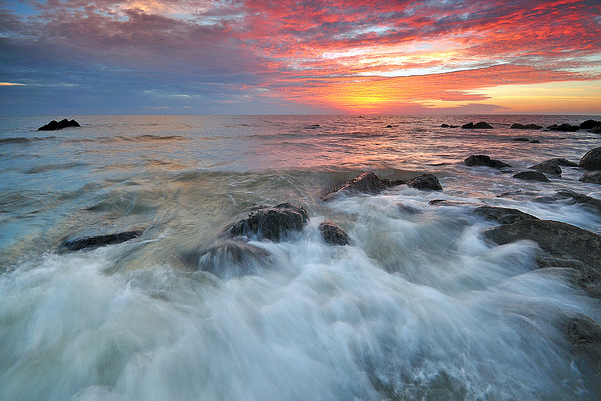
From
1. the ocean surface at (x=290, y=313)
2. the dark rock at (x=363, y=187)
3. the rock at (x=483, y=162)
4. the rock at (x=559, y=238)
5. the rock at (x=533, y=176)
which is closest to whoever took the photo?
the ocean surface at (x=290, y=313)

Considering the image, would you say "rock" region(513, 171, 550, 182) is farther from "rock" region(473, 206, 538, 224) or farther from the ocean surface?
"rock" region(473, 206, 538, 224)

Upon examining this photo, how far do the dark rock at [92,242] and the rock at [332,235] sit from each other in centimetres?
349

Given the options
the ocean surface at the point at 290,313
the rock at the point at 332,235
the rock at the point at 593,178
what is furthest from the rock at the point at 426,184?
the rock at the point at 593,178

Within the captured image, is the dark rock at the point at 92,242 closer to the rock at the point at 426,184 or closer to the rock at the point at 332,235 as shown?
the rock at the point at 332,235

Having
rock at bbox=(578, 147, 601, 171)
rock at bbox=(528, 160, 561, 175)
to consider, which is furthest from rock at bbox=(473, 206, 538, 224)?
rock at bbox=(578, 147, 601, 171)

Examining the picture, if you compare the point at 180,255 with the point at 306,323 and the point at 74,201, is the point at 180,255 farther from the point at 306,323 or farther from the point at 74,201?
the point at 74,201

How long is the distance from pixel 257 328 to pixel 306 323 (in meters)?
0.52

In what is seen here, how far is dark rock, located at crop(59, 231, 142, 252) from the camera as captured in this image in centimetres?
445

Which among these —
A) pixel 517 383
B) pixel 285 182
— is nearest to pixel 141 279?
pixel 517 383

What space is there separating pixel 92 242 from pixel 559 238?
7230mm

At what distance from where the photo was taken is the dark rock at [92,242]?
4445mm

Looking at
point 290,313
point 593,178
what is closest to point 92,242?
point 290,313

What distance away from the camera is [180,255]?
432cm

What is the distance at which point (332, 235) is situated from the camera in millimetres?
4582
